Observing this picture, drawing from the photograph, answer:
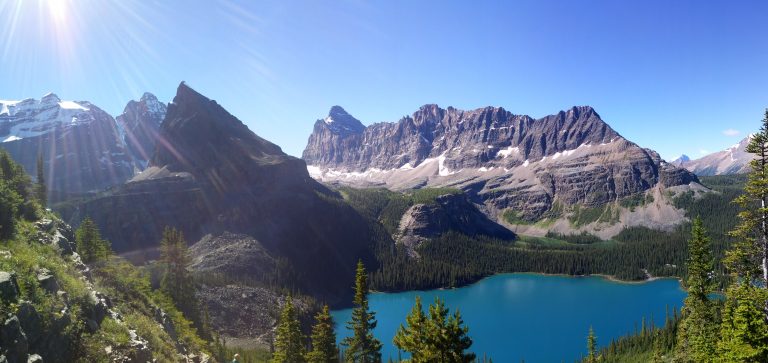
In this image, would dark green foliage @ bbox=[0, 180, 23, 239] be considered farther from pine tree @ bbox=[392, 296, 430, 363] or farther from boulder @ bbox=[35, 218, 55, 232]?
pine tree @ bbox=[392, 296, 430, 363]

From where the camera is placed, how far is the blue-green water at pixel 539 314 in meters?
115

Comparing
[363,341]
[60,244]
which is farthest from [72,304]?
[363,341]

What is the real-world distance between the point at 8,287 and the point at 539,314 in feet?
512

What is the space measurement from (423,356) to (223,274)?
412 feet

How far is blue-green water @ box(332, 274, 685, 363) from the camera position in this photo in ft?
377

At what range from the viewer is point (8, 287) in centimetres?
1688

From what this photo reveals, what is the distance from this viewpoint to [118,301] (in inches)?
1207

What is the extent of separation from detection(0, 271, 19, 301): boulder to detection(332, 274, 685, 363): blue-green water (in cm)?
9000

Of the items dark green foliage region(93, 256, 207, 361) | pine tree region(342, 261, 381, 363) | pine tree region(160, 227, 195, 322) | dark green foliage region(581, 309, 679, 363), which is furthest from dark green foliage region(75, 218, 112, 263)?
dark green foliage region(581, 309, 679, 363)

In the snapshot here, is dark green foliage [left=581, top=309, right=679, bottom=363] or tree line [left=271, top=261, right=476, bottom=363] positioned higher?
tree line [left=271, top=261, right=476, bottom=363]

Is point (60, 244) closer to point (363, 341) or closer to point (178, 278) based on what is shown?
point (363, 341)

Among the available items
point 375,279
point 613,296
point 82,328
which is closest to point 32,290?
point 82,328

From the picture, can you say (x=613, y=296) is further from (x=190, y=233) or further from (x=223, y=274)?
(x=190, y=233)

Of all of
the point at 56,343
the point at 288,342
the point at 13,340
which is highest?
the point at 13,340
